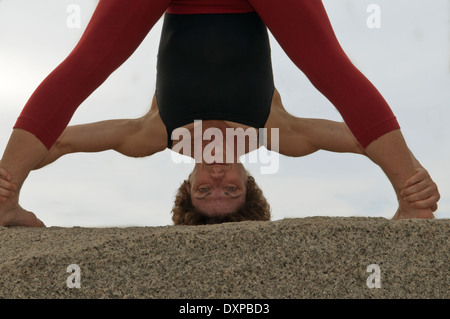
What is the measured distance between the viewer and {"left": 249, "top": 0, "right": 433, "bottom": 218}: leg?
1.57 m

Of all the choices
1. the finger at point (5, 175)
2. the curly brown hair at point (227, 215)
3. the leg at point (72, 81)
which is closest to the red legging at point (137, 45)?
A: the leg at point (72, 81)

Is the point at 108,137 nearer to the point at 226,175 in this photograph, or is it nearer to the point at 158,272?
the point at 226,175

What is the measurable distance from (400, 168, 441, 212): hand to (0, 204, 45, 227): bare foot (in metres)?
1.22

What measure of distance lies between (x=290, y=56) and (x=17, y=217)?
1043mm

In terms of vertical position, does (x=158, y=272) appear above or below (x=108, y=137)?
below

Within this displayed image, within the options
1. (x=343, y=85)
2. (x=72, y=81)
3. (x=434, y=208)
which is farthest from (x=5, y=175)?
(x=434, y=208)

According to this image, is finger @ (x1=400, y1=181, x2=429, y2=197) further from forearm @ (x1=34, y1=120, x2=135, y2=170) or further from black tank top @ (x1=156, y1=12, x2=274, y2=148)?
forearm @ (x1=34, y1=120, x2=135, y2=170)

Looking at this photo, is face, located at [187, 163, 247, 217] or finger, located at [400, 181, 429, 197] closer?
finger, located at [400, 181, 429, 197]

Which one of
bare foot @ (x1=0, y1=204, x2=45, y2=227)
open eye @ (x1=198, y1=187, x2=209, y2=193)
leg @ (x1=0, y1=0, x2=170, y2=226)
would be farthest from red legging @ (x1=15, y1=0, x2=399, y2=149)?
→ open eye @ (x1=198, y1=187, x2=209, y2=193)

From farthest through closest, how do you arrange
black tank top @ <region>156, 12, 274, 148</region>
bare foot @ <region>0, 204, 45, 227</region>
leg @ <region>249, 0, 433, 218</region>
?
black tank top @ <region>156, 12, 274, 148</region> < bare foot @ <region>0, 204, 45, 227</region> < leg @ <region>249, 0, 433, 218</region>

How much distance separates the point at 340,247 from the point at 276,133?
0.96 metres

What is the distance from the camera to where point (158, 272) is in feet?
4.14

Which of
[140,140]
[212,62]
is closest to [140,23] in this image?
[212,62]
